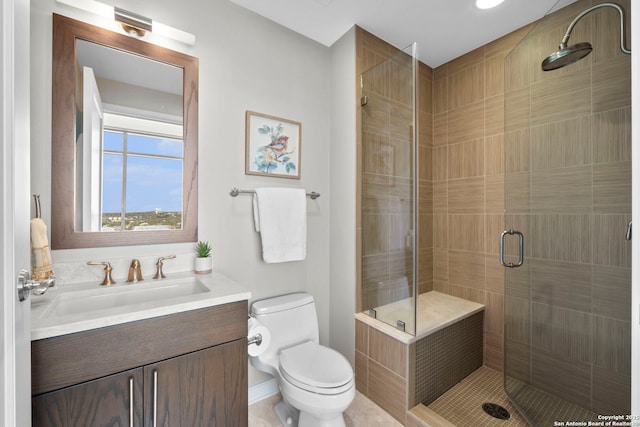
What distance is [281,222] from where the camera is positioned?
177 centimetres

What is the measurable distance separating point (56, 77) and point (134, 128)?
337mm

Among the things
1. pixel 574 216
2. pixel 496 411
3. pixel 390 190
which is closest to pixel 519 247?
pixel 574 216

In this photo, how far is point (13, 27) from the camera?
67 centimetres

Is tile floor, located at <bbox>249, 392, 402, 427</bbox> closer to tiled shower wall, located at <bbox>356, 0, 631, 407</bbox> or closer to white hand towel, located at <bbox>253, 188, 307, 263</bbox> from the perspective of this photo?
tiled shower wall, located at <bbox>356, 0, 631, 407</bbox>

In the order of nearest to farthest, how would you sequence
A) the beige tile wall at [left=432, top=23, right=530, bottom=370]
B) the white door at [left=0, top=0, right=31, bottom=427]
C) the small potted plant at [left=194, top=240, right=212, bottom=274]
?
the white door at [left=0, top=0, right=31, bottom=427]
the small potted plant at [left=194, top=240, right=212, bottom=274]
the beige tile wall at [left=432, top=23, right=530, bottom=370]

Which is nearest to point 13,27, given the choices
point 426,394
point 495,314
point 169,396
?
point 169,396

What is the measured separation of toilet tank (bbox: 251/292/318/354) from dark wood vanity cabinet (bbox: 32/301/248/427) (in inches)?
16.1

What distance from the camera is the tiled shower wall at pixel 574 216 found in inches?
49.6

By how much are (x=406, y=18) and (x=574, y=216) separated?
60.2 inches

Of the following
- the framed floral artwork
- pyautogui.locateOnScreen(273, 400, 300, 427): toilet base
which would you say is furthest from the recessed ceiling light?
pyautogui.locateOnScreen(273, 400, 300, 427): toilet base

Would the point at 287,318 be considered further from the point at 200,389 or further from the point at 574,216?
the point at 574,216

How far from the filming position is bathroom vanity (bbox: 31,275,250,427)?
88 centimetres

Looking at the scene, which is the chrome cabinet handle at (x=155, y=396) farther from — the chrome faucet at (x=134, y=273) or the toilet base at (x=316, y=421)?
the toilet base at (x=316, y=421)

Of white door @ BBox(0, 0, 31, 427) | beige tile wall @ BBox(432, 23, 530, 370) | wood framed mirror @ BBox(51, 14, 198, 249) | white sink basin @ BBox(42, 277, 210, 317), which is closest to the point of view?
white door @ BBox(0, 0, 31, 427)
